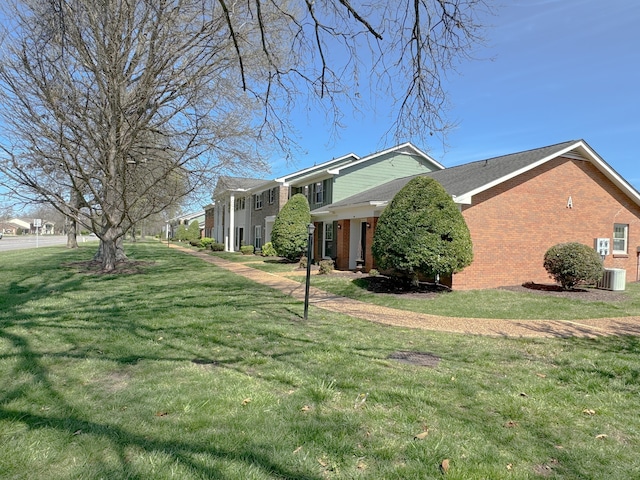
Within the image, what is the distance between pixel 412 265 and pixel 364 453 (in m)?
8.75

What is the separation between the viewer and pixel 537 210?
1413 centimetres

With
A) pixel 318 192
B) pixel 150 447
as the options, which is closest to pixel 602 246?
pixel 318 192

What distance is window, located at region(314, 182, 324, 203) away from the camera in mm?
23688

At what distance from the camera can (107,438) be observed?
3096mm

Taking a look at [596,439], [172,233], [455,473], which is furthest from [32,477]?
[172,233]

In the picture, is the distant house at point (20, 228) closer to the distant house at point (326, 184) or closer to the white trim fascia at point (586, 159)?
the distant house at point (326, 184)

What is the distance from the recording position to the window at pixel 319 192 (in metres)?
23.7

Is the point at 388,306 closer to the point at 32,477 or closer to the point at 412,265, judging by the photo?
the point at 412,265

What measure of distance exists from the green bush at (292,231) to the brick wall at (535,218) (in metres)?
9.47

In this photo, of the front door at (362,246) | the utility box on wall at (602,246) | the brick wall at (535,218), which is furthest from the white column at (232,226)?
the utility box on wall at (602,246)

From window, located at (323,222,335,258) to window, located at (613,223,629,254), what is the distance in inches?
478

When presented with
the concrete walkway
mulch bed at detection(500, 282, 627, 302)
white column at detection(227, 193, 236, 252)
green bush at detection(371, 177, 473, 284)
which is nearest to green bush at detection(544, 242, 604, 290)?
mulch bed at detection(500, 282, 627, 302)

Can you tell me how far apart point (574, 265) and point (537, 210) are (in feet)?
8.77

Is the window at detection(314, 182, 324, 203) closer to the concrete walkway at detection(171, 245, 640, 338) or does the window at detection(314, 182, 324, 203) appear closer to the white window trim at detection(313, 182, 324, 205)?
the white window trim at detection(313, 182, 324, 205)
